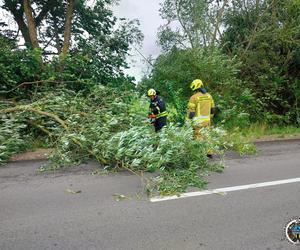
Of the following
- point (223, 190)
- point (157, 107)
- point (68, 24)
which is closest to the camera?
point (223, 190)

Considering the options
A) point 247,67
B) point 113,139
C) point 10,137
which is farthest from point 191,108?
point 247,67

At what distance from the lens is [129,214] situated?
4121 millimetres

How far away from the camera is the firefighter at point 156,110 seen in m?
8.54

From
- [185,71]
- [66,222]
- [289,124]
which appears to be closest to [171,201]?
[66,222]

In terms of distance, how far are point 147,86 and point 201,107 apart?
4116mm

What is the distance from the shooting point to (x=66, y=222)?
3.87 m

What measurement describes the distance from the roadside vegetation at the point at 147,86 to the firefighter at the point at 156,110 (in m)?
0.24

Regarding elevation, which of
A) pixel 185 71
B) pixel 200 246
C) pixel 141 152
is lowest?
pixel 200 246

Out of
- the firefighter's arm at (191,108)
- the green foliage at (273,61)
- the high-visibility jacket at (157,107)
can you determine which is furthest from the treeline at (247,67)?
the firefighter's arm at (191,108)

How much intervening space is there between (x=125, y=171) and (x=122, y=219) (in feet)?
6.42

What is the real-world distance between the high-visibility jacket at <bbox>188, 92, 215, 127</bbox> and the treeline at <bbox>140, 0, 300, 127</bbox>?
2.99 m

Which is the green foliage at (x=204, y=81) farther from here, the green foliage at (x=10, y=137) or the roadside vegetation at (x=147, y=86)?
the green foliage at (x=10, y=137)

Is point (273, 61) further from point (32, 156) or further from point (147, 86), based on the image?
point (32, 156)

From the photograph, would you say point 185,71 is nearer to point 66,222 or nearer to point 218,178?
point 218,178
